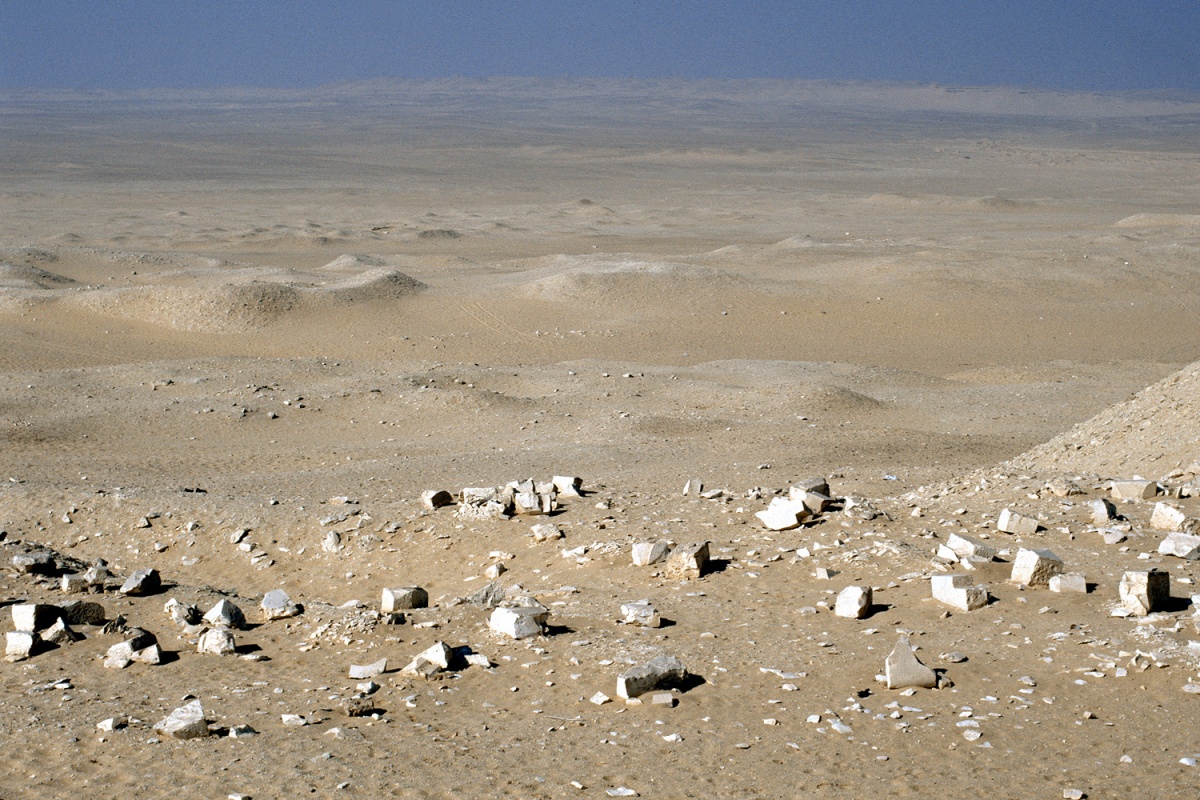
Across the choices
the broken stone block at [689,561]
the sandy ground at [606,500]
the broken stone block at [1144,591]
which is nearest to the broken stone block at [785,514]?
the sandy ground at [606,500]

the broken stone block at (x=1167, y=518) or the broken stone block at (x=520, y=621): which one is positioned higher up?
the broken stone block at (x=1167, y=518)

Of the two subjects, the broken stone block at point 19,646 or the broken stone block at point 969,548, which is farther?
the broken stone block at point 969,548

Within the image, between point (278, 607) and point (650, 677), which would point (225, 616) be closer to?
point (278, 607)

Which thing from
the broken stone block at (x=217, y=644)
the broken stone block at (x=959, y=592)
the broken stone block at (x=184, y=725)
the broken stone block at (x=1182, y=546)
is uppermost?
the broken stone block at (x=1182, y=546)

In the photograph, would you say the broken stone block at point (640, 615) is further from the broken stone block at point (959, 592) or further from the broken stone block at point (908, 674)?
the broken stone block at point (959, 592)

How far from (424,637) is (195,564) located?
9.46 ft

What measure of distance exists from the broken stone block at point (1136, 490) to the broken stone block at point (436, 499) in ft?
14.0

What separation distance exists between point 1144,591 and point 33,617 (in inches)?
208

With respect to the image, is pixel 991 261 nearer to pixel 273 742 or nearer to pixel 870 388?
pixel 870 388

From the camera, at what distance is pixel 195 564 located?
8.04 metres

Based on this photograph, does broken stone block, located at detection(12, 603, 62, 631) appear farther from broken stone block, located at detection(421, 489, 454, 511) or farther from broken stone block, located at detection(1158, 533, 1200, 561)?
broken stone block, located at detection(1158, 533, 1200, 561)

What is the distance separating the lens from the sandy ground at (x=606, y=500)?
4586 mm

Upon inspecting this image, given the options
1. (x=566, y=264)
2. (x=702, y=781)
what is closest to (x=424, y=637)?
(x=702, y=781)

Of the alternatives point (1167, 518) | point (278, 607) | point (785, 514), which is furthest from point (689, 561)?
point (1167, 518)
